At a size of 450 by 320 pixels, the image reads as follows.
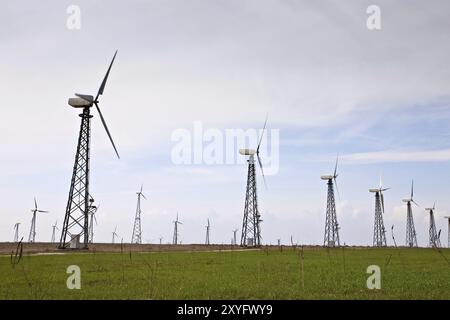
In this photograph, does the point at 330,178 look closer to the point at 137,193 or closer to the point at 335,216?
the point at 335,216

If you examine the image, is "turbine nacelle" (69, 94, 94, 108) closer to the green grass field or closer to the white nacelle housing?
the white nacelle housing

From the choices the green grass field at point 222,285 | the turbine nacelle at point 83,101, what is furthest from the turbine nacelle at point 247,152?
the green grass field at point 222,285

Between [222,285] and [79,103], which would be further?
[79,103]

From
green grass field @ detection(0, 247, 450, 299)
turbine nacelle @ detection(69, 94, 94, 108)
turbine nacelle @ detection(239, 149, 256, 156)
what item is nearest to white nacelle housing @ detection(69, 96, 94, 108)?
turbine nacelle @ detection(69, 94, 94, 108)

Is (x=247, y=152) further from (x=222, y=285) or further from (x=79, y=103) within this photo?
(x=222, y=285)

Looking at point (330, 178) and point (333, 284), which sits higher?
point (330, 178)

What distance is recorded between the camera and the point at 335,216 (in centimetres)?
11725

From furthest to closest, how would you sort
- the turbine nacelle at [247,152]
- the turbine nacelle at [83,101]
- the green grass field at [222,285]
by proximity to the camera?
1. the turbine nacelle at [247,152]
2. the turbine nacelle at [83,101]
3. the green grass field at [222,285]

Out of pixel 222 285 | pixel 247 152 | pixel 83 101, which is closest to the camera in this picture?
pixel 222 285

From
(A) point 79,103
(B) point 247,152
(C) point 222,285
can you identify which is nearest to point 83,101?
(A) point 79,103

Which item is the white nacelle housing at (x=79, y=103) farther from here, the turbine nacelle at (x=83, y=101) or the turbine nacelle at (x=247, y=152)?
the turbine nacelle at (x=247, y=152)

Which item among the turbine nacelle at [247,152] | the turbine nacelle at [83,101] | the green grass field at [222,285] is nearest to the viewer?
the green grass field at [222,285]
